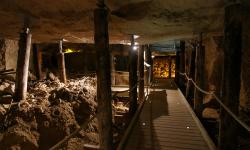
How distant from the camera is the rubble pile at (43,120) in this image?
6.21 metres

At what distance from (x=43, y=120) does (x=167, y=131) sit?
4.32 meters

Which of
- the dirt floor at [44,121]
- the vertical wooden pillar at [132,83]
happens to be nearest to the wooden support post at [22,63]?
Result: the dirt floor at [44,121]

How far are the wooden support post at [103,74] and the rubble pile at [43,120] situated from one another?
322cm

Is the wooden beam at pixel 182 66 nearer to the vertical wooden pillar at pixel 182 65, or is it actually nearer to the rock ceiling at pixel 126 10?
the vertical wooden pillar at pixel 182 65

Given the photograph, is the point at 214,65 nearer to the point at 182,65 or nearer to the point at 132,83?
the point at 182,65

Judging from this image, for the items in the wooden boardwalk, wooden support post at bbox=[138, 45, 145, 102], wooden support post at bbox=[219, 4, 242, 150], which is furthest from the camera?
wooden support post at bbox=[138, 45, 145, 102]

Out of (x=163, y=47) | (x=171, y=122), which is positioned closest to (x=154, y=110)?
(x=171, y=122)

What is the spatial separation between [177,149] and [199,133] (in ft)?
4.00

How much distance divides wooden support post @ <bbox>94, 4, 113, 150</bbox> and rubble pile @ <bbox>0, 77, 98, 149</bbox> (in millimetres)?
3217

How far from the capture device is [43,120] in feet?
23.2

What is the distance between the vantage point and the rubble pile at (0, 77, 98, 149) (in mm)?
6207

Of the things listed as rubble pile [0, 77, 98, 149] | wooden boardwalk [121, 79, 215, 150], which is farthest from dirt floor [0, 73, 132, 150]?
wooden boardwalk [121, 79, 215, 150]

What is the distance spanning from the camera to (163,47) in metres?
18.0

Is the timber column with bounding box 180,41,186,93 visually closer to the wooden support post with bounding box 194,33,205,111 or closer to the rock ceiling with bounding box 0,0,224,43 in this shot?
the wooden support post with bounding box 194,33,205,111
